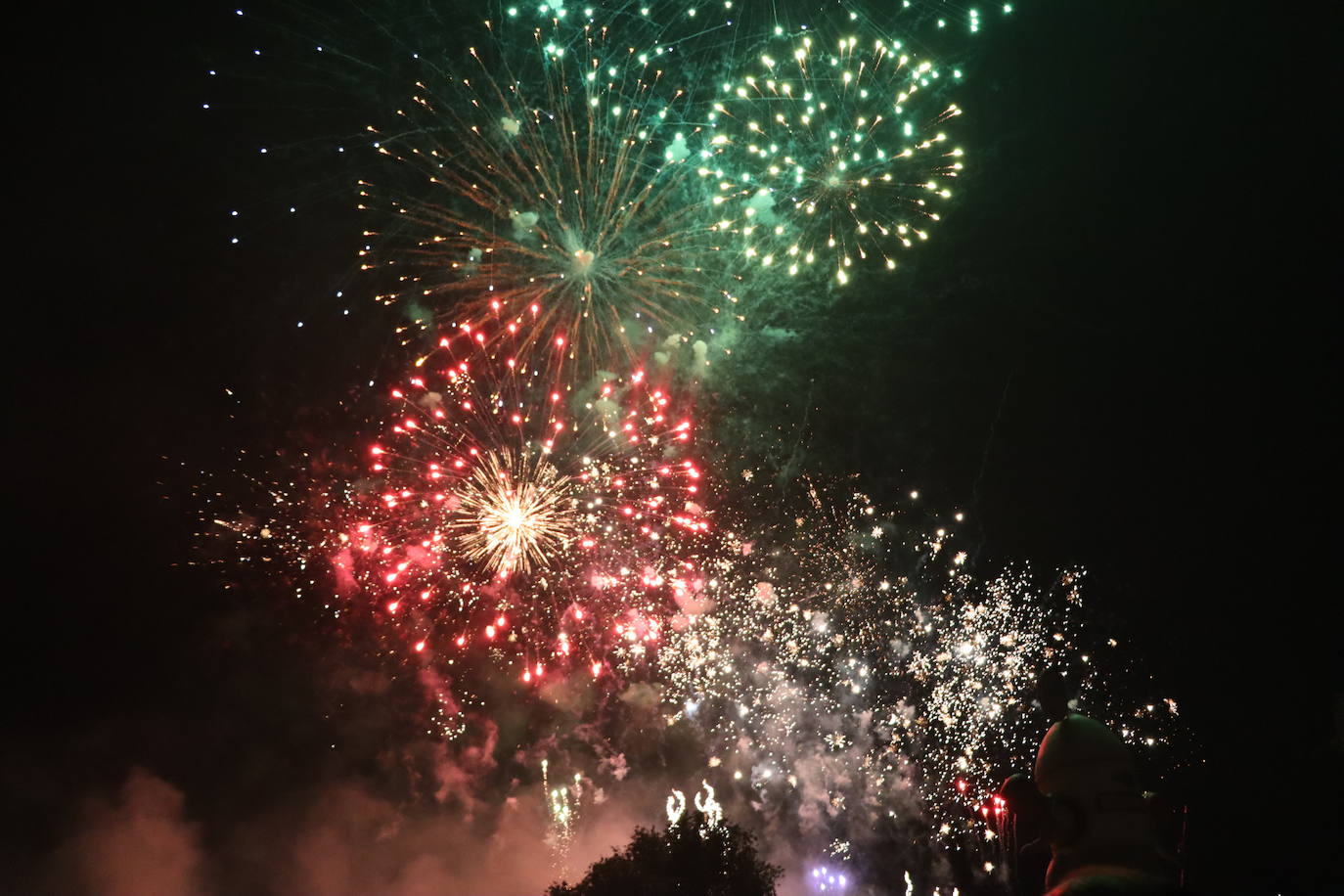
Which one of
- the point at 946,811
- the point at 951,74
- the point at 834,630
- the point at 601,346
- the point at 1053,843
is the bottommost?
the point at 1053,843

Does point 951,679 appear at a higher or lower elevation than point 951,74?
lower

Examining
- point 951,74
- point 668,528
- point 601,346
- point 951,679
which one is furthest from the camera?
point 951,679

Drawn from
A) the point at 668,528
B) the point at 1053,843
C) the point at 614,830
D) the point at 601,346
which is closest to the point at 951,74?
the point at 601,346

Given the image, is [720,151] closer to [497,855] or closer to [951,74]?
[951,74]

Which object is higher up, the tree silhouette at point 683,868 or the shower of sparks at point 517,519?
the shower of sparks at point 517,519

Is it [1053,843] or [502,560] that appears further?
[502,560]

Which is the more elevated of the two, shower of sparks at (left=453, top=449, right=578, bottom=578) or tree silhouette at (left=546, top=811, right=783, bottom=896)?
shower of sparks at (left=453, top=449, right=578, bottom=578)

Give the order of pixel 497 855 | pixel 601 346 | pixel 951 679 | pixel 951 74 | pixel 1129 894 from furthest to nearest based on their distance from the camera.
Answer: pixel 497 855 → pixel 951 679 → pixel 601 346 → pixel 951 74 → pixel 1129 894
